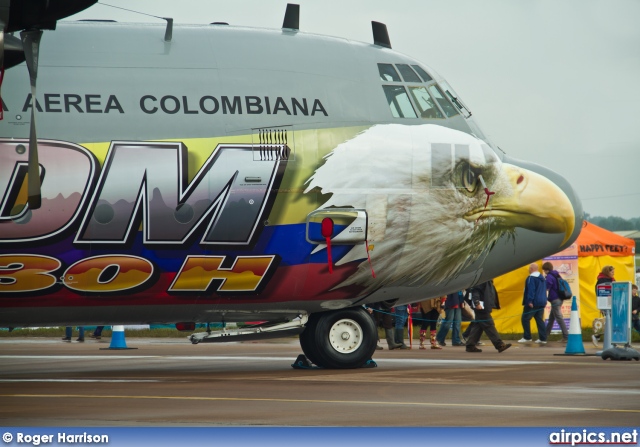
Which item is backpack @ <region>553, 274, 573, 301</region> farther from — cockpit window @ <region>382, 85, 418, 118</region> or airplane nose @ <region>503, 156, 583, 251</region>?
cockpit window @ <region>382, 85, 418, 118</region>

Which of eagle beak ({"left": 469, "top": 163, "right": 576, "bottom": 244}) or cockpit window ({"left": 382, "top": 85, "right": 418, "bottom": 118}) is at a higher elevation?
cockpit window ({"left": 382, "top": 85, "right": 418, "bottom": 118})

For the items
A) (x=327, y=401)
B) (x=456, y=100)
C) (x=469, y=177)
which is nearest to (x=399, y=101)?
(x=456, y=100)

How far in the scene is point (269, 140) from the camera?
620 inches

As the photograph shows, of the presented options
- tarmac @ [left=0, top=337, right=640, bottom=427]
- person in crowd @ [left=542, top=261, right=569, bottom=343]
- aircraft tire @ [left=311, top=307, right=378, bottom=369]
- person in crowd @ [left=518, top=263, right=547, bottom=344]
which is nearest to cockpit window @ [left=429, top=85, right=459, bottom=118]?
aircraft tire @ [left=311, top=307, right=378, bottom=369]

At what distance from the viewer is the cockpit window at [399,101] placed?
16.6m

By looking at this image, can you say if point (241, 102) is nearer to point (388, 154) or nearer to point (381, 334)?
point (388, 154)

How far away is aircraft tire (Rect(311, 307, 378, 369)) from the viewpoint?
16703 mm

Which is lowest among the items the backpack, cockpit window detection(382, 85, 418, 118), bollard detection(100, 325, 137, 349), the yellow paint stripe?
the yellow paint stripe

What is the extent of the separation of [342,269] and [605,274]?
10240 mm

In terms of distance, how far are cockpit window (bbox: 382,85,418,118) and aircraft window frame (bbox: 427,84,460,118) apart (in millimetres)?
545

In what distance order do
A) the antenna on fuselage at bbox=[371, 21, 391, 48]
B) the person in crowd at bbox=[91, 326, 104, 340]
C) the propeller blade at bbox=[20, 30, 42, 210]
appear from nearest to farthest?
1. the propeller blade at bbox=[20, 30, 42, 210]
2. the antenna on fuselage at bbox=[371, 21, 391, 48]
3. the person in crowd at bbox=[91, 326, 104, 340]

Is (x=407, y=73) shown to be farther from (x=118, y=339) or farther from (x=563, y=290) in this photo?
(x=118, y=339)

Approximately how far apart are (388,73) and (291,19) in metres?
1.83

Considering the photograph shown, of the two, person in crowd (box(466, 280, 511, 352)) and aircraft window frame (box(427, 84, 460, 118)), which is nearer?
aircraft window frame (box(427, 84, 460, 118))
